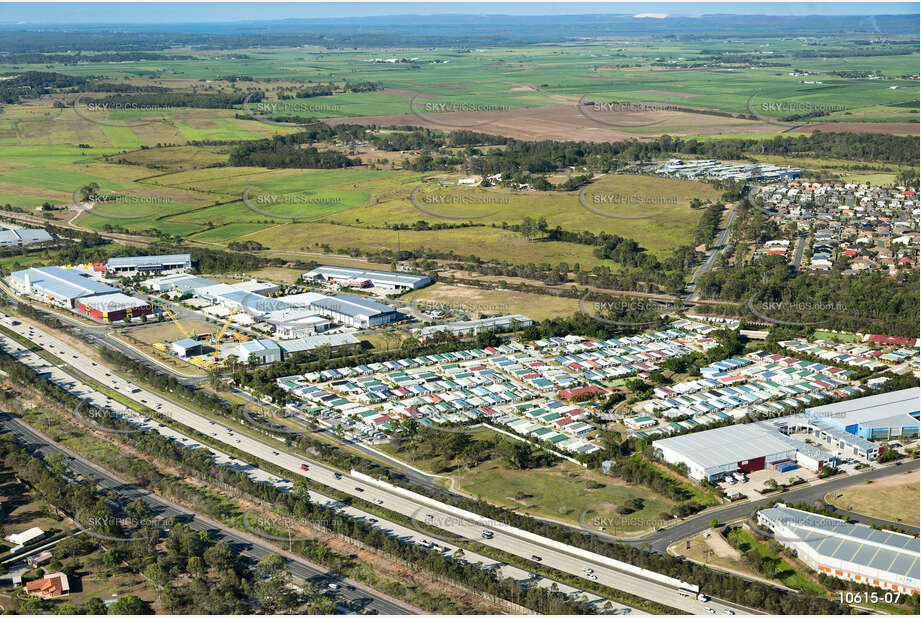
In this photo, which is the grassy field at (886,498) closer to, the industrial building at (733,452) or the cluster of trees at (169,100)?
the industrial building at (733,452)

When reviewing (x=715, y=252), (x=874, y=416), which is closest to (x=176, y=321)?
(x=874, y=416)

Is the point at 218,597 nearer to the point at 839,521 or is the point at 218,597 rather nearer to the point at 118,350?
the point at 839,521

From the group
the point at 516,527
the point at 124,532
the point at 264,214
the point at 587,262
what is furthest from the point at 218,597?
the point at 264,214

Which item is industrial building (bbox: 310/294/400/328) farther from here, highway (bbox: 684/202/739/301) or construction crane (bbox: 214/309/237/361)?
highway (bbox: 684/202/739/301)

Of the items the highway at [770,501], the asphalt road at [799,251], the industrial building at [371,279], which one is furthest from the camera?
the asphalt road at [799,251]

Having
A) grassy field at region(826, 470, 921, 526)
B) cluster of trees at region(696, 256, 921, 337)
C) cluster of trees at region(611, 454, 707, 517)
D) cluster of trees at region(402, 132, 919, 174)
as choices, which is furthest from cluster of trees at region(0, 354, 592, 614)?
cluster of trees at region(402, 132, 919, 174)

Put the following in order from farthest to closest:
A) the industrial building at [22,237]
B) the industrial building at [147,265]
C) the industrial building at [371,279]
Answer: the industrial building at [22,237] < the industrial building at [147,265] < the industrial building at [371,279]

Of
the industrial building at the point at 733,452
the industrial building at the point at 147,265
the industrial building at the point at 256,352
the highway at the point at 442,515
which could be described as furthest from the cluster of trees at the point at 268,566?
the industrial building at the point at 147,265
